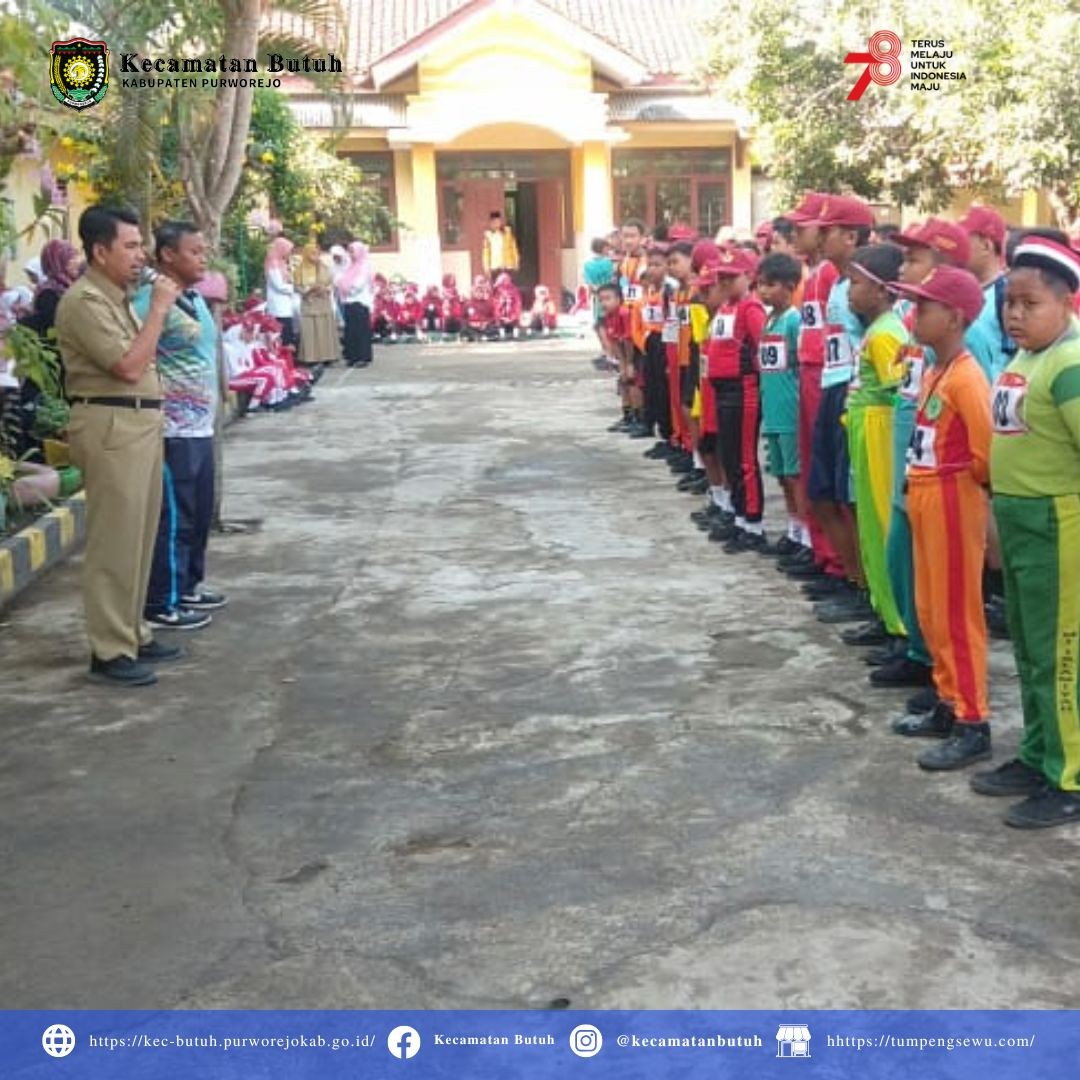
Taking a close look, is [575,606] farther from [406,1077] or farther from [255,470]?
[255,470]

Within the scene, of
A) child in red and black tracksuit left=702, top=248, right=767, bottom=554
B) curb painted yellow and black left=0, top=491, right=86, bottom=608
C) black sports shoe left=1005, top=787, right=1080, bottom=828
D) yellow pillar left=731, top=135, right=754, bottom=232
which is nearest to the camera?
black sports shoe left=1005, top=787, right=1080, bottom=828

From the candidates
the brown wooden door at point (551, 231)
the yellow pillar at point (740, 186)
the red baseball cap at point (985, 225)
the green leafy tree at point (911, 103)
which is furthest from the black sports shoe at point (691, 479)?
the yellow pillar at point (740, 186)

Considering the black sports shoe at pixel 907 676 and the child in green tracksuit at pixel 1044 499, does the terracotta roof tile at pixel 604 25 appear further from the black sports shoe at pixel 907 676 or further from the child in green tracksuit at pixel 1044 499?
the child in green tracksuit at pixel 1044 499

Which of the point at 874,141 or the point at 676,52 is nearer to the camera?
the point at 874,141

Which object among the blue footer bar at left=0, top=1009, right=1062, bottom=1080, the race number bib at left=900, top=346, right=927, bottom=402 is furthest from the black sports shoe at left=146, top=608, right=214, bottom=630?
the blue footer bar at left=0, top=1009, right=1062, bottom=1080

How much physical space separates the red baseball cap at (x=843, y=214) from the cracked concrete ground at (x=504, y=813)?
1.60 metres

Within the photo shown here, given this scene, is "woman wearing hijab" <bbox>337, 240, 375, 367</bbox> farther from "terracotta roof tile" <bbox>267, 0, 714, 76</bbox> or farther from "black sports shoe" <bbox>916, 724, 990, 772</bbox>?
"black sports shoe" <bbox>916, 724, 990, 772</bbox>

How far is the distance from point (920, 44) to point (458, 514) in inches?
338

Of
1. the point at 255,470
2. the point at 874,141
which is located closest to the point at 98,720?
the point at 255,470

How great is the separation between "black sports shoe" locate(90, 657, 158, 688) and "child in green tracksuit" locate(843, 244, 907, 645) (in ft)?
8.84

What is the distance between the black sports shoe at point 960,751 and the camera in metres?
4.29

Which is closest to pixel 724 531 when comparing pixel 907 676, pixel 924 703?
pixel 907 676

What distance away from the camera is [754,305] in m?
6.94

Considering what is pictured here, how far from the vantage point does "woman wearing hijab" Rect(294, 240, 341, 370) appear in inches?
639
